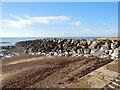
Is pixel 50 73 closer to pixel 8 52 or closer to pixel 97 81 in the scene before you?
pixel 97 81

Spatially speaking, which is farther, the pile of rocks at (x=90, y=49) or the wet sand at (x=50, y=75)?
the pile of rocks at (x=90, y=49)

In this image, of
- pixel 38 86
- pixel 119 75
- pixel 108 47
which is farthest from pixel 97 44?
pixel 38 86

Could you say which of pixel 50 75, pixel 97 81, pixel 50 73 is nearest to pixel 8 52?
pixel 50 73

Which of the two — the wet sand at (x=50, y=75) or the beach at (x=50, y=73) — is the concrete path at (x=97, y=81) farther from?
the wet sand at (x=50, y=75)

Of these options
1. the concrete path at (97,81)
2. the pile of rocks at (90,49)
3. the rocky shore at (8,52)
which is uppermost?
the pile of rocks at (90,49)

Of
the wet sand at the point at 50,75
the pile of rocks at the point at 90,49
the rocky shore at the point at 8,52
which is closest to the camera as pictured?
the wet sand at the point at 50,75

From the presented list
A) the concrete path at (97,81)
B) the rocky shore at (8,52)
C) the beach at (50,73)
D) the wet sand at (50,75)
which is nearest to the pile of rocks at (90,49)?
the beach at (50,73)

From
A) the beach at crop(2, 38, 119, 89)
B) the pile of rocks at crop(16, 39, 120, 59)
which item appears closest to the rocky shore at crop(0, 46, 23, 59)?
the pile of rocks at crop(16, 39, 120, 59)

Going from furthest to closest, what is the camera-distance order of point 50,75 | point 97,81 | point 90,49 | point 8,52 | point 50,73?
1. point 8,52
2. point 90,49
3. point 50,73
4. point 50,75
5. point 97,81

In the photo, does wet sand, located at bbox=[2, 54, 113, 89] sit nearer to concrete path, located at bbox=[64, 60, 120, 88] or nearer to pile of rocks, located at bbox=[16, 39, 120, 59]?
concrete path, located at bbox=[64, 60, 120, 88]

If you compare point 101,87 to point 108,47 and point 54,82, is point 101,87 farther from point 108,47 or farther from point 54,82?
point 108,47

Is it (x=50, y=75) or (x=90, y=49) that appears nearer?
(x=50, y=75)

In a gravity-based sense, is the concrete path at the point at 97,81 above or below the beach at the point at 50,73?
above

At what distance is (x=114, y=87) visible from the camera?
8.13ft
